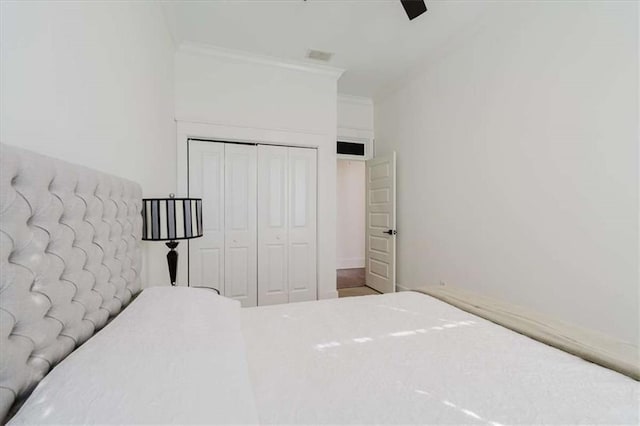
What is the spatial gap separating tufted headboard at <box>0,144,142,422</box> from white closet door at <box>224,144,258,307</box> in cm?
190

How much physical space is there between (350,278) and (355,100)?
2.93 m

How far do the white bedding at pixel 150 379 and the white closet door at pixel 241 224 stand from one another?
214 cm

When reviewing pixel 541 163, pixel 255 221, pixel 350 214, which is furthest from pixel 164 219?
pixel 350 214

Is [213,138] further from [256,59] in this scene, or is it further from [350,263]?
[350,263]

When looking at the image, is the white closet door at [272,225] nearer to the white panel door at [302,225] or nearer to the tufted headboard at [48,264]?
the white panel door at [302,225]

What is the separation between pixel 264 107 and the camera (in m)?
3.15

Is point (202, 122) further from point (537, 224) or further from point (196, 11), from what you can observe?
point (537, 224)

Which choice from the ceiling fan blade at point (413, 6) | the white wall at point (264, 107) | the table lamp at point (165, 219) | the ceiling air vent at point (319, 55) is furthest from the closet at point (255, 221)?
the ceiling fan blade at point (413, 6)

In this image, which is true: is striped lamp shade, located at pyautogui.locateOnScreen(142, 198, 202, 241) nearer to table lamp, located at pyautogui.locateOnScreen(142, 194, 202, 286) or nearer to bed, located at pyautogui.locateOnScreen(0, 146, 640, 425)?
table lamp, located at pyautogui.locateOnScreen(142, 194, 202, 286)

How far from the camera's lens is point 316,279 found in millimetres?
3377

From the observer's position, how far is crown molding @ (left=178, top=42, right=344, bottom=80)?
9.43 ft

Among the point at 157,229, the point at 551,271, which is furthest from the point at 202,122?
the point at 551,271

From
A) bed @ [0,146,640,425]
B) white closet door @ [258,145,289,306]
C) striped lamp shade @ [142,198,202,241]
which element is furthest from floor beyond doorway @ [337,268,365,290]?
bed @ [0,146,640,425]

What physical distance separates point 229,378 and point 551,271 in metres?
2.32
